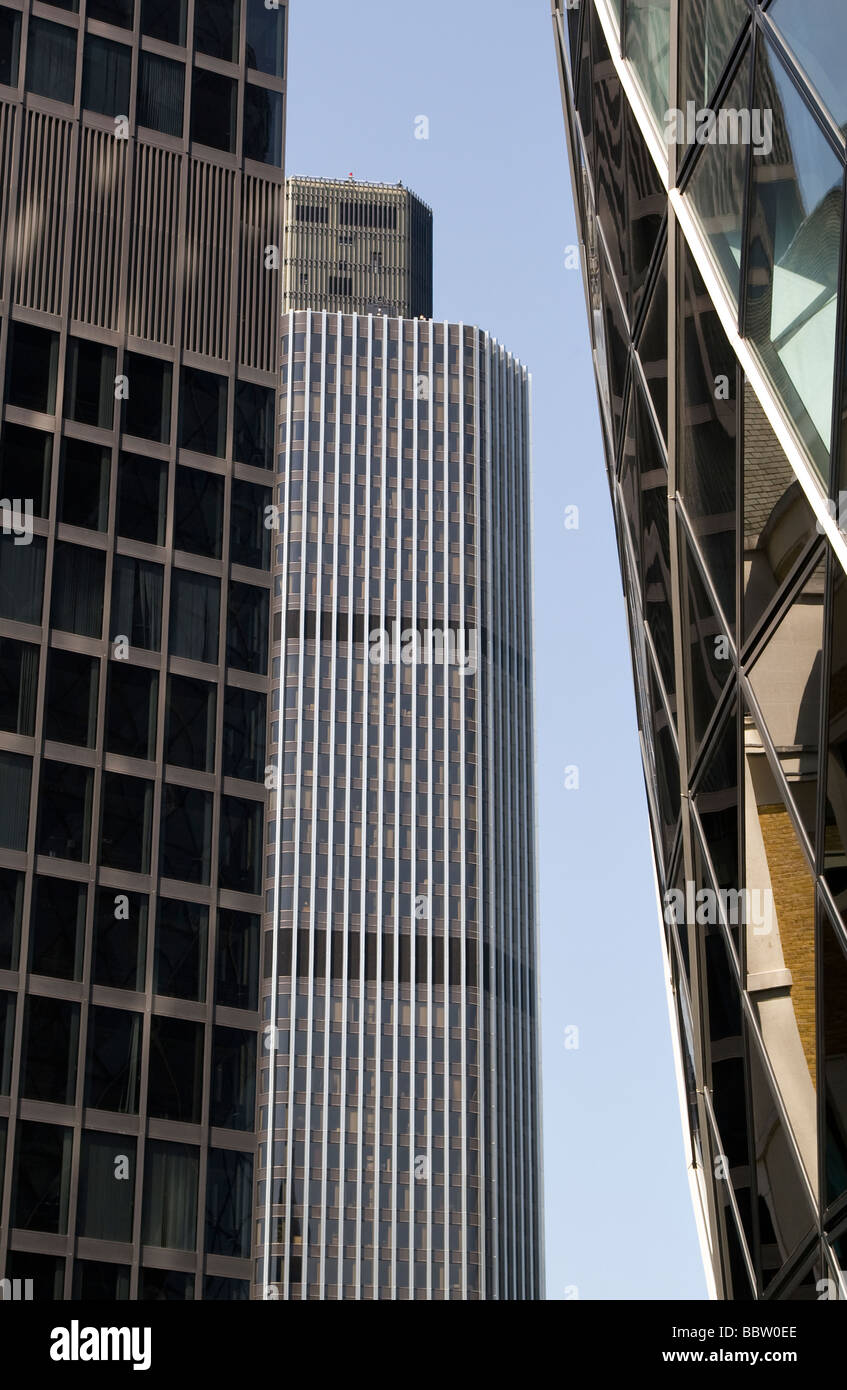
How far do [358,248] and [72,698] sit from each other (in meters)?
139

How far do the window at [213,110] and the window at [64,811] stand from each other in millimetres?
20892

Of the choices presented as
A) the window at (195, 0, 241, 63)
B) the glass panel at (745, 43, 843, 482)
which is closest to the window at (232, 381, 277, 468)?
the window at (195, 0, 241, 63)

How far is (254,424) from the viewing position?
5862cm

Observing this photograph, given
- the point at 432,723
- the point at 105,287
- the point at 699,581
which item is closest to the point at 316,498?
the point at 432,723

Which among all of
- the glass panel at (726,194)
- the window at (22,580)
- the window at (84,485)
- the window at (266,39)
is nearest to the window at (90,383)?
the window at (84,485)

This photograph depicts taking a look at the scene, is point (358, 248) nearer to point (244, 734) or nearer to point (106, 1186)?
point (244, 734)

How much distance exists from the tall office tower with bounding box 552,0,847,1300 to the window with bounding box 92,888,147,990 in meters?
28.4

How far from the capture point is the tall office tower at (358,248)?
180000 millimetres

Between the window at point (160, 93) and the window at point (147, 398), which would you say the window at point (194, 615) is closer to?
the window at point (147, 398)

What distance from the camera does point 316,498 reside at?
5413 inches
